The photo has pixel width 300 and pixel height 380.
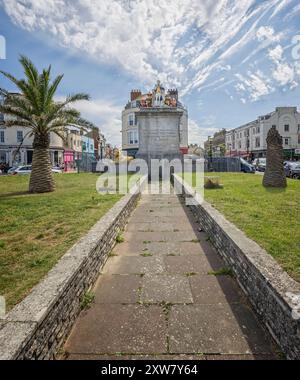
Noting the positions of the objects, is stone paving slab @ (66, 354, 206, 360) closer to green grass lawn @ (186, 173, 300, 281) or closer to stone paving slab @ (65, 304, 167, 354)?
stone paving slab @ (65, 304, 167, 354)

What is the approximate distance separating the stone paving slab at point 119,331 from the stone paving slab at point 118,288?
7.0 inches

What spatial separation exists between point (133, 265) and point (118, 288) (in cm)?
87

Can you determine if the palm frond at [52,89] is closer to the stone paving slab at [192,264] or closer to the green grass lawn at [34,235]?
the green grass lawn at [34,235]

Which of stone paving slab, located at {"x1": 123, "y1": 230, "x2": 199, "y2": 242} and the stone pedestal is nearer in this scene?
stone paving slab, located at {"x1": 123, "y1": 230, "x2": 199, "y2": 242}

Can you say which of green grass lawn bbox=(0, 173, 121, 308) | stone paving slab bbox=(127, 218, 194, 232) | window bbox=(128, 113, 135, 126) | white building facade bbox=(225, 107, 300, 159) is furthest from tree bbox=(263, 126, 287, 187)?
white building facade bbox=(225, 107, 300, 159)

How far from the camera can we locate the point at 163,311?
3416mm

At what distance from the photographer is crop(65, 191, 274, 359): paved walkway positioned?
276cm

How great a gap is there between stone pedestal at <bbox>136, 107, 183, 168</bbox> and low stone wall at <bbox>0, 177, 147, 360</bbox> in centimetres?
1992

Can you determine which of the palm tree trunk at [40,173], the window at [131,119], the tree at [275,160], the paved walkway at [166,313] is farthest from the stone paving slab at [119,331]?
the window at [131,119]

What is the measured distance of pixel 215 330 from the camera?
3.05 metres
